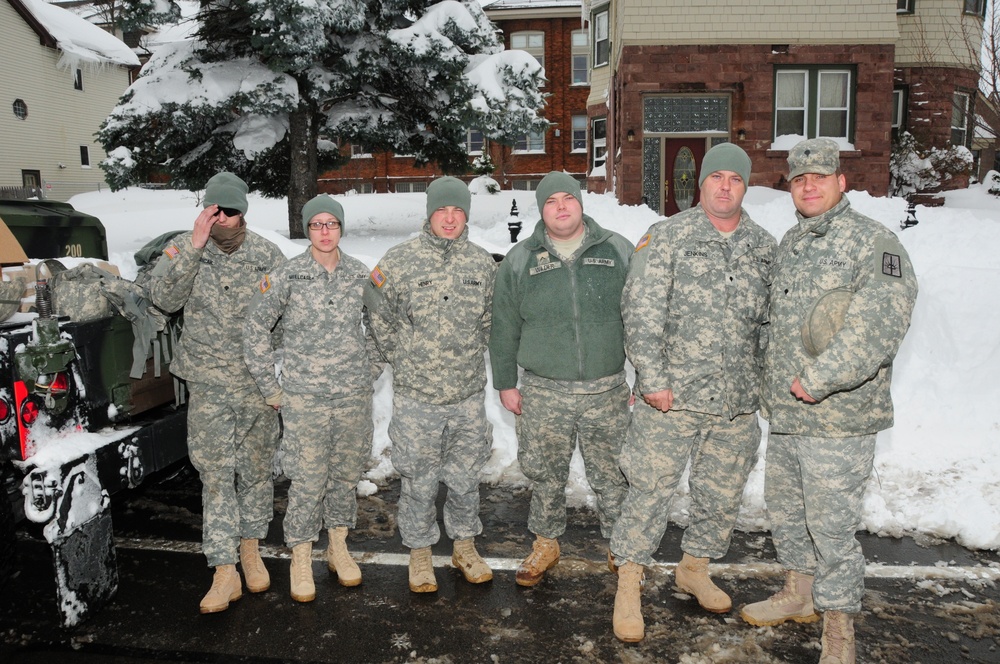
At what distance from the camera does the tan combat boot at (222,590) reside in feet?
13.2

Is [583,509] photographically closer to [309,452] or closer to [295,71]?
[309,452]

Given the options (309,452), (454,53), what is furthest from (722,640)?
(454,53)

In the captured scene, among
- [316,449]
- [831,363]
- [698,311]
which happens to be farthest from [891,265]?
[316,449]

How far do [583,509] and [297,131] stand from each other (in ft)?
38.2

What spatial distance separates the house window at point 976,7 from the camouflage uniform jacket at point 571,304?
20263mm

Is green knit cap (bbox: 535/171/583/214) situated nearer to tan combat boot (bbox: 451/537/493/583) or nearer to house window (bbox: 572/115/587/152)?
tan combat boot (bbox: 451/537/493/583)

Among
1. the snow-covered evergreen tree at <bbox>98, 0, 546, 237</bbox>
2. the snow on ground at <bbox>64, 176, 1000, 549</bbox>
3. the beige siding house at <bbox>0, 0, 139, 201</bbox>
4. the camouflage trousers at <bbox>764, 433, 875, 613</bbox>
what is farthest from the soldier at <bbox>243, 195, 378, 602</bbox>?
the beige siding house at <bbox>0, 0, 139, 201</bbox>

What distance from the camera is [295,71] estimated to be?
43.3 feet

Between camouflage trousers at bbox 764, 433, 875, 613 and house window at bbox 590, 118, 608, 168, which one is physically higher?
house window at bbox 590, 118, 608, 168

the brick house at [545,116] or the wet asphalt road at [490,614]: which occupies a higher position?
the brick house at [545,116]

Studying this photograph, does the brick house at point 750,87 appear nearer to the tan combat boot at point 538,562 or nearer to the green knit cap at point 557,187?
the green knit cap at point 557,187

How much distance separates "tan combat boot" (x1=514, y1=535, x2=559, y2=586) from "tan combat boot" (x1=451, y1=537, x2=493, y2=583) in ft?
0.60

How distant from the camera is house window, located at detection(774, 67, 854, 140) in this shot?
54.2ft

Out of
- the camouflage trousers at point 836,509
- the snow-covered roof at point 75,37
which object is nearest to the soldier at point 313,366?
the camouflage trousers at point 836,509
